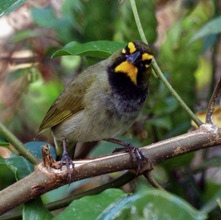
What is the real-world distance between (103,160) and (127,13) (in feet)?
4.07

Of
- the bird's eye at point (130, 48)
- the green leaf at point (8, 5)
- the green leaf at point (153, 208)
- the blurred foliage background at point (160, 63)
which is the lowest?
the blurred foliage background at point (160, 63)

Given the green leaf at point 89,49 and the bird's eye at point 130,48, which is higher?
the green leaf at point 89,49

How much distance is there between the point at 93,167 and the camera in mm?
1801

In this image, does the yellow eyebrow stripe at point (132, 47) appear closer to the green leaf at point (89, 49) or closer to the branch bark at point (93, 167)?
the green leaf at point (89, 49)

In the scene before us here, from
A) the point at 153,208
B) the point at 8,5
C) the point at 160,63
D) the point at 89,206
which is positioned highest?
the point at 8,5

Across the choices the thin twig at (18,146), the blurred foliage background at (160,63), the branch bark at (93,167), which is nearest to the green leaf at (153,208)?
the branch bark at (93,167)

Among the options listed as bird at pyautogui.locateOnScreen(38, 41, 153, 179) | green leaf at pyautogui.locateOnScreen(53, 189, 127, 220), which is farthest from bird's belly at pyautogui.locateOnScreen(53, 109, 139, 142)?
green leaf at pyautogui.locateOnScreen(53, 189, 127, 220)

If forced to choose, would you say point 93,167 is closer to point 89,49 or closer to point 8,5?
point 89,49

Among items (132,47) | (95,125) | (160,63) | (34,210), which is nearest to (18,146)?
(34,210)

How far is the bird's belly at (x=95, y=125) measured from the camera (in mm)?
2566

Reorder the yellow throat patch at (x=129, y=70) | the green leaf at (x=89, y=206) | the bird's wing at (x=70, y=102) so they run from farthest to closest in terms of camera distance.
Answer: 1. the bird's wing at (x=70, y=102)
2. the yellow throat patch at (x=129, y=70)
3. the green leaf at (x=89, y=206)

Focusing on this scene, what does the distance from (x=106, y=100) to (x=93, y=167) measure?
2.66 ft

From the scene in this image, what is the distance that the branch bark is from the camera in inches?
67.7

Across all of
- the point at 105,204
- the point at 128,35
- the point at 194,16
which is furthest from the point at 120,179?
the point at 194,16
